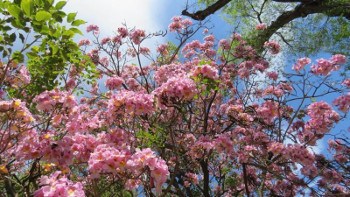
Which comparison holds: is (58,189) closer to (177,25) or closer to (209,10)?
(177,25)

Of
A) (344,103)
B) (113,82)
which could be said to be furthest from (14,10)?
(344,103)

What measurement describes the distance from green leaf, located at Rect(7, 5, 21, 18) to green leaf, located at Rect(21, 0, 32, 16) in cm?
6

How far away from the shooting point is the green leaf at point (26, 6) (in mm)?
2662

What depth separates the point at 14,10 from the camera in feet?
8.99

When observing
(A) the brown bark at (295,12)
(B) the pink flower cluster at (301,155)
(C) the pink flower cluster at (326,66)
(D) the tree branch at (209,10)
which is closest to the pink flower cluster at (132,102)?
(B) the pink flower cluster at (301,155)

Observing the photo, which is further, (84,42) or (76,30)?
(84,42)

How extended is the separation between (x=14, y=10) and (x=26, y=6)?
125 millimetres

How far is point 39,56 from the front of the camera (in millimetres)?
3545

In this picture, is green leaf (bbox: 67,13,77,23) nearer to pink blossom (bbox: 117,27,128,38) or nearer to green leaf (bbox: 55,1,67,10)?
green leaf (bbox: 55,1,67,10)

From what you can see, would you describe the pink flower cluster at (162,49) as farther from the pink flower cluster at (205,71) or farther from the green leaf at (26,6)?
the green leaf at (26,6)

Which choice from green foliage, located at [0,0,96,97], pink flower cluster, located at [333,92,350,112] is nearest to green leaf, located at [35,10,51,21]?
green foliage, located at [0,0,96,97]

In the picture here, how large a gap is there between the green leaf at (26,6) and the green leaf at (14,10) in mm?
61

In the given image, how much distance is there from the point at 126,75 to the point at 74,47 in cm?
593

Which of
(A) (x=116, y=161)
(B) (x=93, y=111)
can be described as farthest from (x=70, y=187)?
(B) (x=93, y=111)
